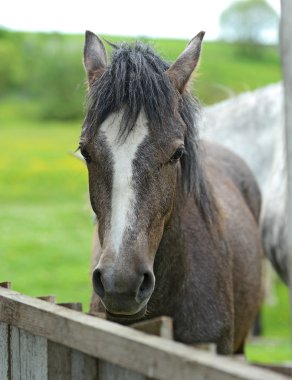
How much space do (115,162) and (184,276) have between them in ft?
3.16

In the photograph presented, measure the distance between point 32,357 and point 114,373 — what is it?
0.48 m

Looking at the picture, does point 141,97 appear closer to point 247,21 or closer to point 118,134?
point 118,134

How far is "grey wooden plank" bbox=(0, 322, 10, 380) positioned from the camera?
10.2ft

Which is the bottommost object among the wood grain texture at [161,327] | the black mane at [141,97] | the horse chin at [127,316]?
the horse chin at [127,316]

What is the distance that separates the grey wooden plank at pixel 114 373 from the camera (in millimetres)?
2459

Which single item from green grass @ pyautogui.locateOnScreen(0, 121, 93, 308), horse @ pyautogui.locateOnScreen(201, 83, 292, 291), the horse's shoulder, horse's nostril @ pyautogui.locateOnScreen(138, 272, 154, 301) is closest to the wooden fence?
horse's nostril @ pyautogui.locateOnScreen(138, 272, 154, 301)

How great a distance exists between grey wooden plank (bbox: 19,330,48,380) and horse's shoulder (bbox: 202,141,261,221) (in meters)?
3.73

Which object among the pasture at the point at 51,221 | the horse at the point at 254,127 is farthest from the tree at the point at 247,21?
the horse at the point at 254,127

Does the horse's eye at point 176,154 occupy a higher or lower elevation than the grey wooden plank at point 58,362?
higher

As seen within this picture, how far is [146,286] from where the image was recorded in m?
3.65

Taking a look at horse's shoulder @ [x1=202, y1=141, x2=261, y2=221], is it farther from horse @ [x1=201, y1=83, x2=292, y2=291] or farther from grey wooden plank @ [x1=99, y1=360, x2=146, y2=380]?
grey wooden plank @ [x1=99, y1=360, x2=146, y2=380]

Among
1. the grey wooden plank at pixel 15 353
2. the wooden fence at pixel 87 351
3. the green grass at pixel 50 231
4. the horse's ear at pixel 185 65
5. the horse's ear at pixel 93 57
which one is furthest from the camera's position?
the green grass at pixel 50 231

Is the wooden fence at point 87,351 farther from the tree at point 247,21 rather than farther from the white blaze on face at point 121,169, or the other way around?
the tree at point 247,21

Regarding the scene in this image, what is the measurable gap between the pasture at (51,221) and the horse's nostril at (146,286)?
1735 mm
